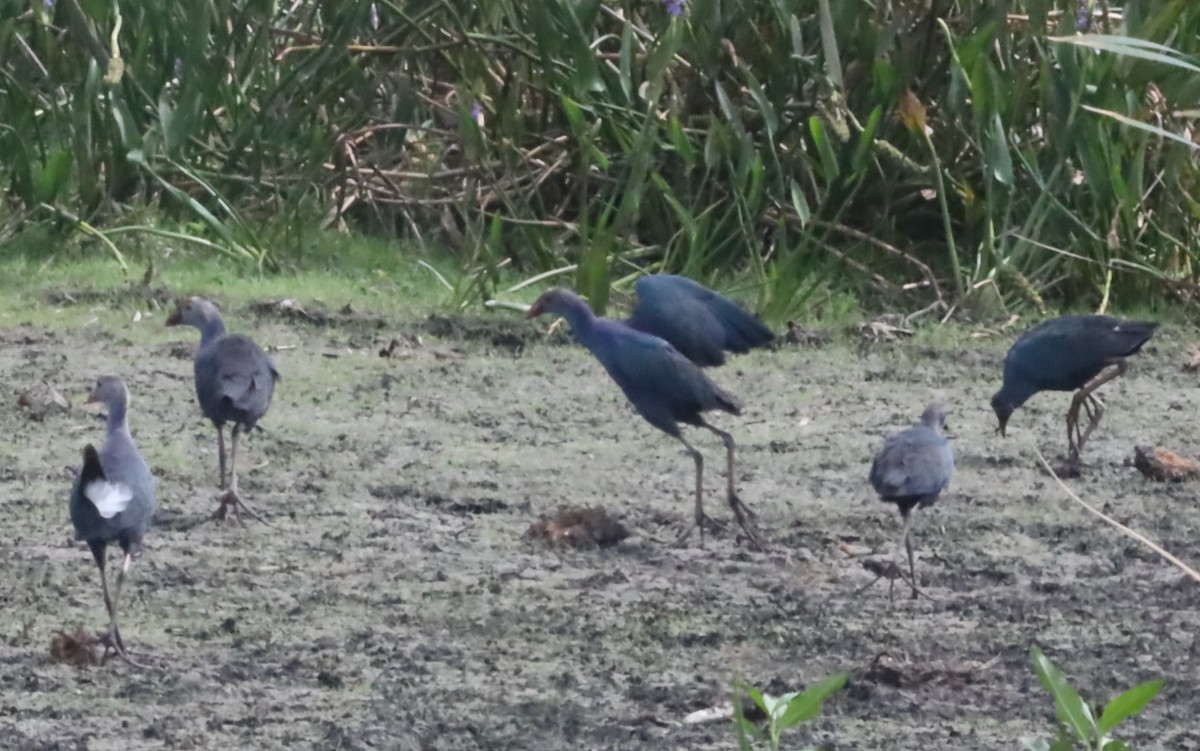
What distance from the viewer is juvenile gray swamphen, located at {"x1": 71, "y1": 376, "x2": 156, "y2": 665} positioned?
3316 mm

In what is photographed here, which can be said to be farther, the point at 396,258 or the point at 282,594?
the point at 396,258

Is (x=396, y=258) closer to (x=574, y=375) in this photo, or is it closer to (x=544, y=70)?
(x=544, y=70)

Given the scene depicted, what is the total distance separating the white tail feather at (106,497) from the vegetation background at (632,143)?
3.64m

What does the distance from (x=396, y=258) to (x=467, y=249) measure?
332 millimetres

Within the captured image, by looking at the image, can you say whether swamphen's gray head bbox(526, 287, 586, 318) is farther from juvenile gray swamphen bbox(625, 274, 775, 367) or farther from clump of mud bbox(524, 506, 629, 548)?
clump of mud bbox(524, 506, 629, 548)

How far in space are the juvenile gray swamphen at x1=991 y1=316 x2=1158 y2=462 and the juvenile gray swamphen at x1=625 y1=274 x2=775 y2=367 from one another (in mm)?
735

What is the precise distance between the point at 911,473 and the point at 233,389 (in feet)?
5.23

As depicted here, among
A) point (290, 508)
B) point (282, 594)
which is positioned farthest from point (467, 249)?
point (282, 594)

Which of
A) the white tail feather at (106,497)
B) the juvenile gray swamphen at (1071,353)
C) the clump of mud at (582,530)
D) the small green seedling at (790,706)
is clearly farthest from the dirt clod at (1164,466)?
the small green seedling at (790,706)

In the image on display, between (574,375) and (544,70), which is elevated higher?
(544,70)

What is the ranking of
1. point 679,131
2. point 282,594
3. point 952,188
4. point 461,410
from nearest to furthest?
point 282,594 < point 461,410 < point 679,131 < point 952,188

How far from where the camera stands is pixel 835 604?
3922mm

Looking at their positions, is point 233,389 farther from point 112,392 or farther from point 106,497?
point 106,497

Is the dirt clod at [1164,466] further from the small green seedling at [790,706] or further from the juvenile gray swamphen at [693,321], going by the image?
the small green seedling at [790,706]
